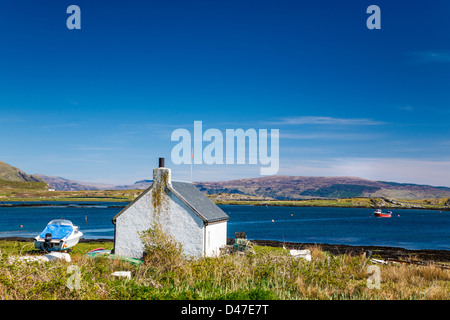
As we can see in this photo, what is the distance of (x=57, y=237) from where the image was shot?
3481 cm

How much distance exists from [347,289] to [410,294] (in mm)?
2183

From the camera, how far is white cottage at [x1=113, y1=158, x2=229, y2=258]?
26.3 metres

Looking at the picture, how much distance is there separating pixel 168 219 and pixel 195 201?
2.57 metres

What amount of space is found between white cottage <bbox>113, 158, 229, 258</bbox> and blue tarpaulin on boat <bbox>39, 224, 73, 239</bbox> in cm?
1016

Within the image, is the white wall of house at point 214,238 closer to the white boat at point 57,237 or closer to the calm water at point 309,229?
the white boat at point 57,237

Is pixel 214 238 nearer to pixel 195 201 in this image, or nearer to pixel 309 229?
pixel 195 201

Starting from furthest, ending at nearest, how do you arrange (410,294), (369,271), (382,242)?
(382,242)
(369,271)
(410,294)

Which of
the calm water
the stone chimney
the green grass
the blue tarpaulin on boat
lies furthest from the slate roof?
the calm water

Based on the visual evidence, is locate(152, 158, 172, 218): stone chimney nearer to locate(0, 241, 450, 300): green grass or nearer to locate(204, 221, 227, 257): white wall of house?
locate(204, 221, 227, 257): white wall of house
